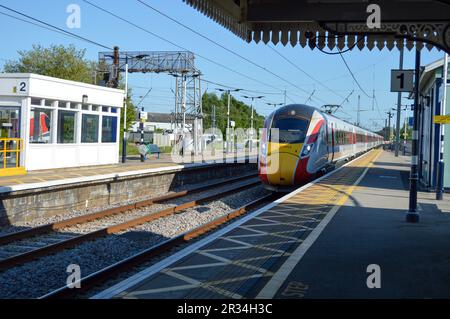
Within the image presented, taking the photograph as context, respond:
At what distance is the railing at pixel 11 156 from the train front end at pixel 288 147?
8114 mm

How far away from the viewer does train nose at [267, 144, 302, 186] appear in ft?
59.2

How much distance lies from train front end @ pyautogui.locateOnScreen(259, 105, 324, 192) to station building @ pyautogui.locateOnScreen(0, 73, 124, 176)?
7.64 metres

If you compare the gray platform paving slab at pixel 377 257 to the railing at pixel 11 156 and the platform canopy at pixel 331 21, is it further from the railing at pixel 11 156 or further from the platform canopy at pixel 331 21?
the railing at pixel 11 156

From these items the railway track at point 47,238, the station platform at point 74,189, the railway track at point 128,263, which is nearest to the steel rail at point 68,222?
the railway track at point 47,238

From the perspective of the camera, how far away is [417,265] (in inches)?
280

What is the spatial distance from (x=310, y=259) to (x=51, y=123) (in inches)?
578

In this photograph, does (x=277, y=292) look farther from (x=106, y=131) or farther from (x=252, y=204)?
(x=106, y=131)

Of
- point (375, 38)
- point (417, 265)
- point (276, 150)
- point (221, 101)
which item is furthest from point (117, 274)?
point (221, 101)

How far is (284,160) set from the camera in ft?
59.2

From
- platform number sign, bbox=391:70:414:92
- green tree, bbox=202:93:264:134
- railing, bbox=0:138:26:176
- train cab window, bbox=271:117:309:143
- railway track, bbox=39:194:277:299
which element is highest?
green tree, bbox=202:93:264:134

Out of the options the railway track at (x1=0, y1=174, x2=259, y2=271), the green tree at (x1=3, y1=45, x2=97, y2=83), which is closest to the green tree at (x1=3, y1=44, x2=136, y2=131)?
the green tree at (x1=3, y1=45, x2=97, y2=83)

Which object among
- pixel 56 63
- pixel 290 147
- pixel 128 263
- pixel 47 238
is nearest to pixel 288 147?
pixel 290 147

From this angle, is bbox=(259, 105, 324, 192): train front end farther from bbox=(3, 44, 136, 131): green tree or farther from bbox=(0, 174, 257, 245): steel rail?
bbox=(3, 44, 136, 131): green tree

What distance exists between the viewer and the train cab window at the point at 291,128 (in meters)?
18.2
